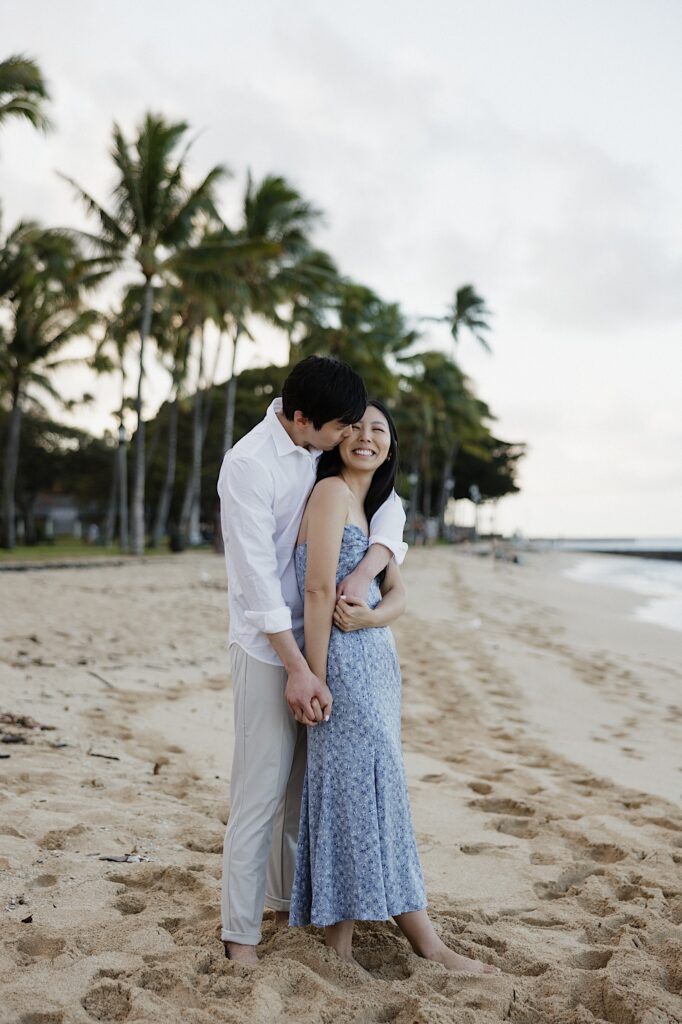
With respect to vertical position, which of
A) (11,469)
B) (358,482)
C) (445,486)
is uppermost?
(445,486)

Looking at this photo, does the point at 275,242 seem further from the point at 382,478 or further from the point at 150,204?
the point at 382,478

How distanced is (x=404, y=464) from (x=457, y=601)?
3908 centimetres

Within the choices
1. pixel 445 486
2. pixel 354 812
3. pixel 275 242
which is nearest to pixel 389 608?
pixel 354 812

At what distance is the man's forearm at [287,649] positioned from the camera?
7.00 feet

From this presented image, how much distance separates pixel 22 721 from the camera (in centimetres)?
415

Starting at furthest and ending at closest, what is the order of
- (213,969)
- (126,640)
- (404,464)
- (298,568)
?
(404,464) → (126,640) → (298,568) → (213,969)

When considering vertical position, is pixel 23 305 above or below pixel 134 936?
above

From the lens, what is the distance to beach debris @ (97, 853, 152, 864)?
2.70m

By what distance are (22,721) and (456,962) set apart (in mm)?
2750

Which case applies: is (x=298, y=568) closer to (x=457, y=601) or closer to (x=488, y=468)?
(x=457, y=601)

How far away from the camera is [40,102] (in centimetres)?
1433

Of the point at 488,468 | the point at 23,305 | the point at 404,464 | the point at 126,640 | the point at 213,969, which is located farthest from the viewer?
the point at 488,468

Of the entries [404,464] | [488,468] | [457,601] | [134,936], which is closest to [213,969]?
[134,936]

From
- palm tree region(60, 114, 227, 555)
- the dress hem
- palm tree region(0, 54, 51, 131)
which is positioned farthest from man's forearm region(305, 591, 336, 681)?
palm tree region(60, 114, 227, 555)
